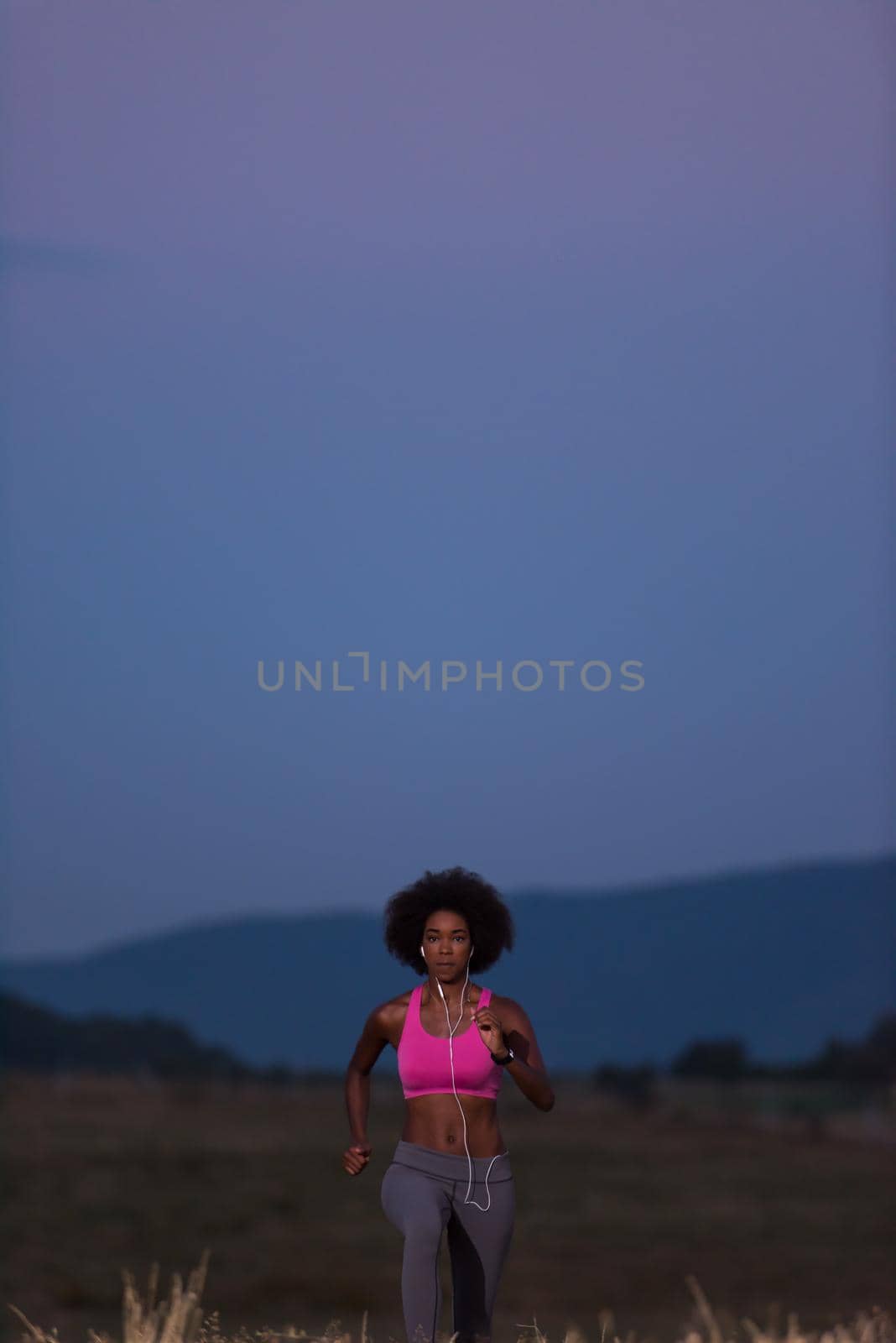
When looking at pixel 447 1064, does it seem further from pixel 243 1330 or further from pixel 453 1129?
pixel 243 1330

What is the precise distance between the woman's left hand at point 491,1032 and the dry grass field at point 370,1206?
149 feet

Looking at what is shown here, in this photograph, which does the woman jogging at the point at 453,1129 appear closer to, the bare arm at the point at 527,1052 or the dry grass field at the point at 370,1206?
the bare arm at the point at 527,1052

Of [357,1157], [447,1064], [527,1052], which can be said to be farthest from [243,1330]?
Answer: [527,1052]

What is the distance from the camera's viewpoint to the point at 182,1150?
6869 centimetres

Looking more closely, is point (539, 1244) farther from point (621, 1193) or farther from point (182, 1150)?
point (182, 1150)

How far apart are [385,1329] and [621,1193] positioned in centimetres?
5926

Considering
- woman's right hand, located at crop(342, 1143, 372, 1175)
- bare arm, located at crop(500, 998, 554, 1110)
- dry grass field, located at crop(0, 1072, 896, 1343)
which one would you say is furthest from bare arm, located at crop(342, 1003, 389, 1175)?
dry grass field, located at crop(0, 1072, 896, 1343)

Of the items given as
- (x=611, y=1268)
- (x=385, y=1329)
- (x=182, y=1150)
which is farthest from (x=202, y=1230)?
(x=385, y=1329)

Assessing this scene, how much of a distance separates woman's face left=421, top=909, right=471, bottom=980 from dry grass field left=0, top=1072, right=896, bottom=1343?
148 ft

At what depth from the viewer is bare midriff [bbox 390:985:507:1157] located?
8.21m

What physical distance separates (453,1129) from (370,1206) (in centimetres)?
6140

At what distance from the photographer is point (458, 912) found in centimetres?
844

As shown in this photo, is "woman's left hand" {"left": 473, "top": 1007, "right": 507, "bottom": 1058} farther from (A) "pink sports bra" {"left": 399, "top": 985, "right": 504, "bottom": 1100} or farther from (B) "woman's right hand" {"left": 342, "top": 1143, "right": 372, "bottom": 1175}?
(B) "woman's right hand" {"left": 342, "top": 1143, "right": 372, "bottom": 1175}

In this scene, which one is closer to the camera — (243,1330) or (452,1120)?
(452,1120)
